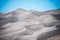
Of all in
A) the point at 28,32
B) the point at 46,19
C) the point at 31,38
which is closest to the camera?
the point at 31,38

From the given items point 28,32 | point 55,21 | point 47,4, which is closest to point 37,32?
point 28,32

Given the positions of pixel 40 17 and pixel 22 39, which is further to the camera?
pixel 40 17

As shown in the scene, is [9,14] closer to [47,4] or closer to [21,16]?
[21,16]

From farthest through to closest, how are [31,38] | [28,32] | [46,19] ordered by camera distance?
1. [46,19]
2. [28,32]
3. [31,38]

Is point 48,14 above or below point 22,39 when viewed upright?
above

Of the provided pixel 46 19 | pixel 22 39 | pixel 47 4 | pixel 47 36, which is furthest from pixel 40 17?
pixel 22 39

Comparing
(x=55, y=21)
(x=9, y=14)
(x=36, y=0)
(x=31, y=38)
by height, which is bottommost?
(x=31, y=38)
